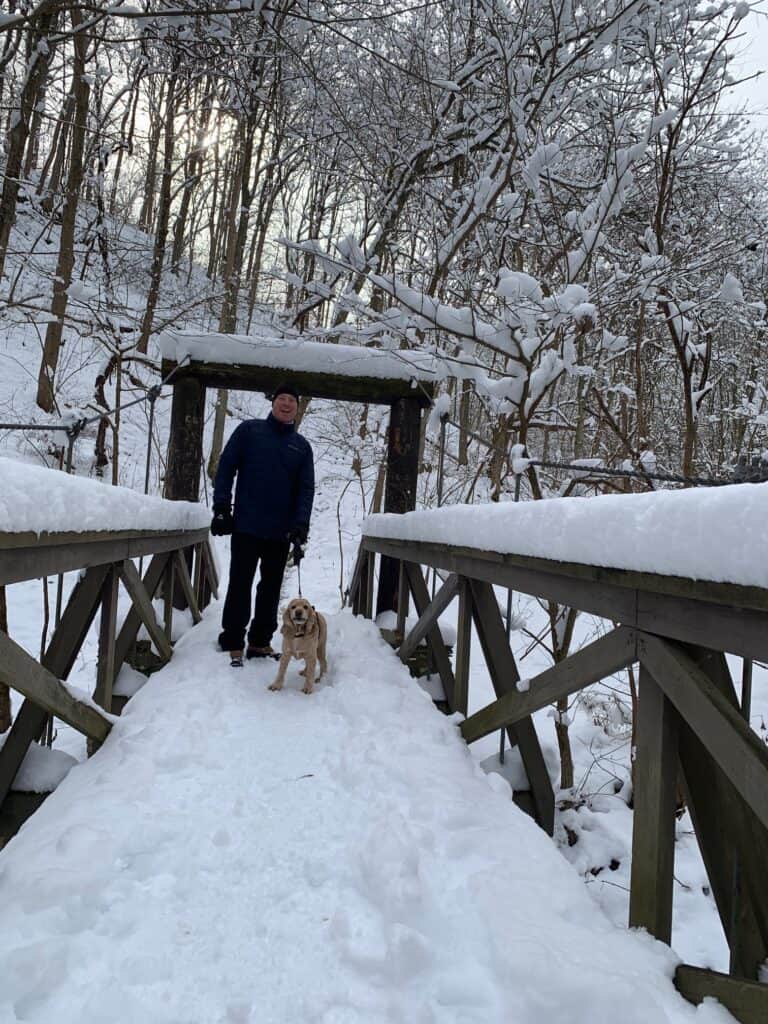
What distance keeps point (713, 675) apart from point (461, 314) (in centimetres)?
275

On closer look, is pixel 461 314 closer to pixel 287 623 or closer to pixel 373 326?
pixel 373 326

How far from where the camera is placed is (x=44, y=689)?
7.23 ft

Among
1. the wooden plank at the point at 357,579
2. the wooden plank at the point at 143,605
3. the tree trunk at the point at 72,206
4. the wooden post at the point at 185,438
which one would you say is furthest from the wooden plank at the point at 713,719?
the tree trunk at the point at 72,206

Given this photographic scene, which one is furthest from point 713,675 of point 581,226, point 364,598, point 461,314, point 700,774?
point 364,598

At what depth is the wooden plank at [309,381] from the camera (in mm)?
5910

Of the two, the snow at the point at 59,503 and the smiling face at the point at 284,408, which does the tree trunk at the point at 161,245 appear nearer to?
the smiling face at the point at 284,408

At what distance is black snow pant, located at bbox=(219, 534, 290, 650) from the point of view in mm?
4500

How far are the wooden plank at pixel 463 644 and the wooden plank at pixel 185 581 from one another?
8.11 feet

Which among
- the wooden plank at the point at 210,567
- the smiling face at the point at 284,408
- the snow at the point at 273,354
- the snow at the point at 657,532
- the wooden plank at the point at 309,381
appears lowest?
the wooden plank at the point at 210,567

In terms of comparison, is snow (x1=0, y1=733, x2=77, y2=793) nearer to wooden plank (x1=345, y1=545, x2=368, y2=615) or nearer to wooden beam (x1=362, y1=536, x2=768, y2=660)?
wooden beam (x1=362, y1=536, x2=768, y2=660)

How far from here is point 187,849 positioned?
6.54 ft

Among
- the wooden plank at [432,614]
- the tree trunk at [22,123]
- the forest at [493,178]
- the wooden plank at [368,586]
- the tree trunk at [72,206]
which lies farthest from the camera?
the tree trunk at [72,206]

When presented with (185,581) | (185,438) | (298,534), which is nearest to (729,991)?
(298,534)

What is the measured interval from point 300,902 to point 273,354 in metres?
4.85
